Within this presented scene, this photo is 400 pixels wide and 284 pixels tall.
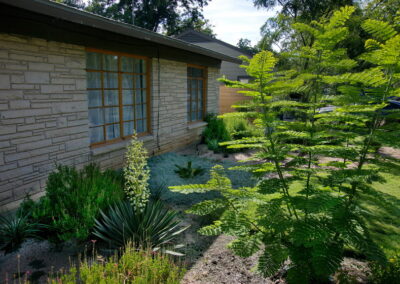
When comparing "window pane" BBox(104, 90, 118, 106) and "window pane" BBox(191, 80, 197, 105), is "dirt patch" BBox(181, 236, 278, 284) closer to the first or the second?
"window pane" BBox(104, 90, 118, 106)

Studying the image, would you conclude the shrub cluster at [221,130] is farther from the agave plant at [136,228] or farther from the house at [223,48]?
the house at [223,48]

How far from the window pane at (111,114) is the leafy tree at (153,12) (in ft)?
85.3

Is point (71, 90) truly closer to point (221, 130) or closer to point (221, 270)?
point (221, 270)

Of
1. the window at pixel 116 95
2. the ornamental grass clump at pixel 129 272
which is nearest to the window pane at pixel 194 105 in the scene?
the window at pixel 116 95

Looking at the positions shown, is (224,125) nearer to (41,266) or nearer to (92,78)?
(92,78)

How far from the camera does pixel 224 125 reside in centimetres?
1021

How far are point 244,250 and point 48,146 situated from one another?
3935 mm

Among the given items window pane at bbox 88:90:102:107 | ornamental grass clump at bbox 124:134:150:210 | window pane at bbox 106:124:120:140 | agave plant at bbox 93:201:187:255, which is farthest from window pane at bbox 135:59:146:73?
agave plant at bbox 93:201:187:255

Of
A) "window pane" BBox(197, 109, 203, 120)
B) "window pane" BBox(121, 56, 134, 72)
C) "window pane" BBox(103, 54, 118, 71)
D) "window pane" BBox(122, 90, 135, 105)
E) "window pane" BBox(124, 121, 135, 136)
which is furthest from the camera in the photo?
"window pane" BBox(197, 109, 203, 120)

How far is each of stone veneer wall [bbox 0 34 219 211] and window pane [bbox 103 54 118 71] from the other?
720 mm

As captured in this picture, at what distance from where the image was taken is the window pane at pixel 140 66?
22.5ft

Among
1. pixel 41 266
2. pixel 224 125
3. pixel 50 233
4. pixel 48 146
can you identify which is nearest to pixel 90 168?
pixel 48 146

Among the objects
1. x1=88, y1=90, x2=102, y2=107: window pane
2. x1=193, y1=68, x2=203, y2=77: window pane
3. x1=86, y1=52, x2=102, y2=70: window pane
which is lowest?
x1=88, y1=90, x2=102, y2=107: window pane

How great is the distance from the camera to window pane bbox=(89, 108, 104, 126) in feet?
18.7
